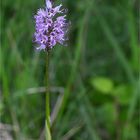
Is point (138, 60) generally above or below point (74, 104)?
above

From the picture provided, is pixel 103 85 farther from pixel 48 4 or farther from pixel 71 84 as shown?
pixel 48 4

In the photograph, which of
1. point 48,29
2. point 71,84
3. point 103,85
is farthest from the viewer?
point 103,85

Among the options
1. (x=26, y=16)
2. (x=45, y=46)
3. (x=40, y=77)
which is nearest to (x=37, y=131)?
(x=40, y=77)

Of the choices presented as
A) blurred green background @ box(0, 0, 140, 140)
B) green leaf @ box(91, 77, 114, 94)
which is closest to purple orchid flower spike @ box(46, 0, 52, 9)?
blurred green background @ box(0, 0, 140, 140)

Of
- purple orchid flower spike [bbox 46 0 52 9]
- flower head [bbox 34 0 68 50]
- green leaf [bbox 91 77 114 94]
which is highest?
purple orchid flower spike [bbox 46 0 52 9]

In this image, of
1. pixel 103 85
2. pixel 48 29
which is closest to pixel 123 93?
pixel 103 85

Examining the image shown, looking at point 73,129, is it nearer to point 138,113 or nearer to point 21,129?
point 21,129

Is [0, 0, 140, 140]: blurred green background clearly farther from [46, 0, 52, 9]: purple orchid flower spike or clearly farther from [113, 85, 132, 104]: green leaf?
[46, 0, 52, 9]: purple orchid flower spike
